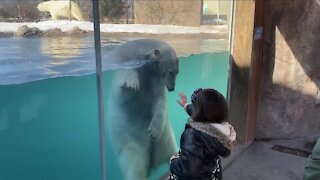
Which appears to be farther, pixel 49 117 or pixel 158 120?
pixel 158 120

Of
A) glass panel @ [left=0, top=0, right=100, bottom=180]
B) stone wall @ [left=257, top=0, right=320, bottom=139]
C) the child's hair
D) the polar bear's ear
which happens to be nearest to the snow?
glass panel @ [left=0, top=0, right=100, bottom=180]

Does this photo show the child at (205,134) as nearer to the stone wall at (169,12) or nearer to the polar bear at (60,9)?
the polar bear at (60,9)

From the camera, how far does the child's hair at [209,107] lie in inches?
67.8

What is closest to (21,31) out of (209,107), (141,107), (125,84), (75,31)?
(75,31)

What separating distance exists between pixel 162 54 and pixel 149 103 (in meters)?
0.40

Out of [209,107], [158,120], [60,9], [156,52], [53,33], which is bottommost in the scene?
[158,120]

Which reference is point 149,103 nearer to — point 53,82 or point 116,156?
point 116,156

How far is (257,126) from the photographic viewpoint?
4074mm

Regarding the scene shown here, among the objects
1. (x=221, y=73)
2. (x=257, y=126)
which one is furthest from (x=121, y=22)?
(x=257, y=126)

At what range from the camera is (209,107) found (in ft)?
5.65

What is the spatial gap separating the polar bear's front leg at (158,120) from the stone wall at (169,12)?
0.66 metres

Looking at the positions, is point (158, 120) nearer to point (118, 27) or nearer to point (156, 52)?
Result: point (156, 52)

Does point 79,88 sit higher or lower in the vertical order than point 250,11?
lower

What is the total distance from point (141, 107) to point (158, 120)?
220mm
